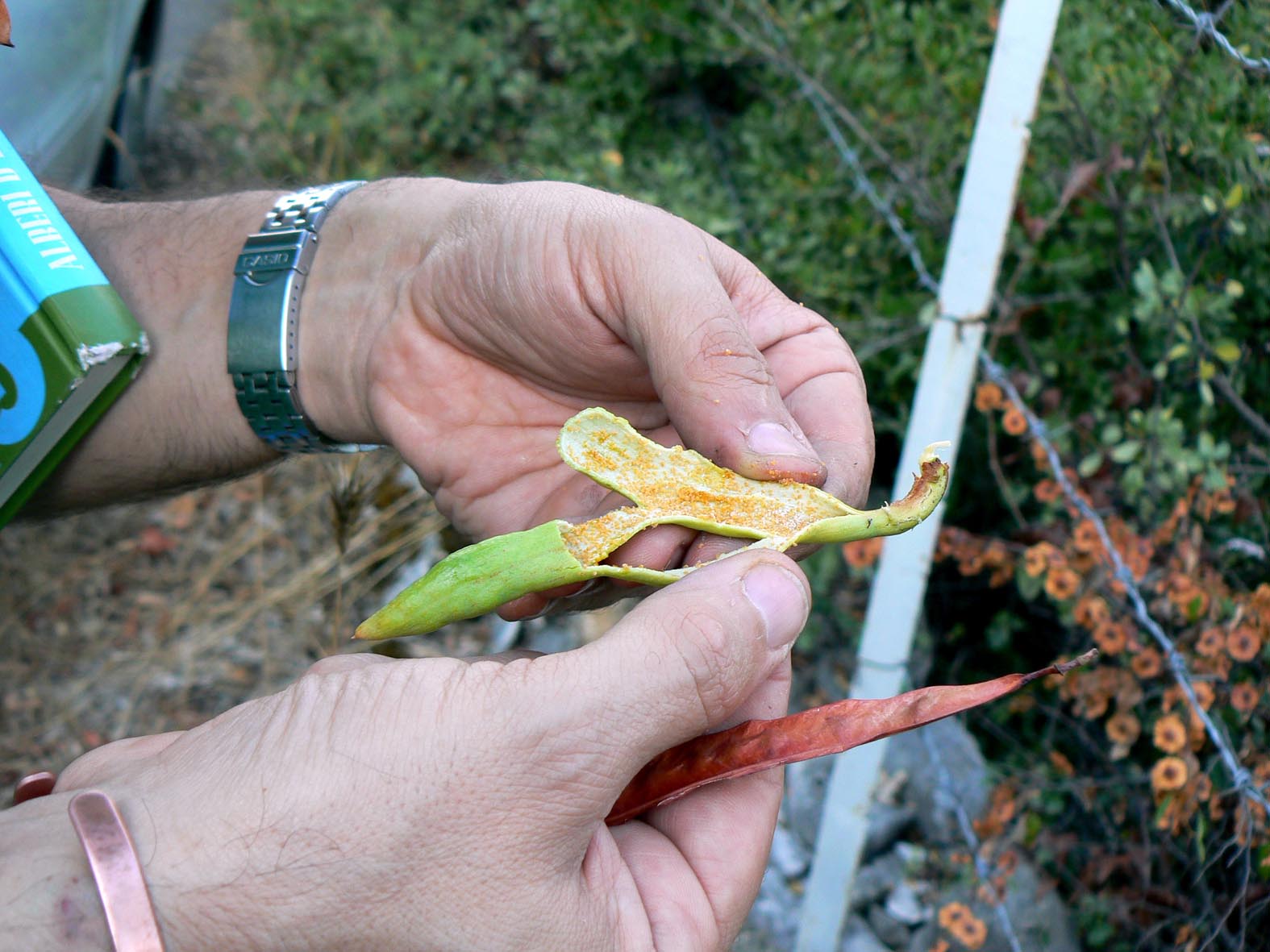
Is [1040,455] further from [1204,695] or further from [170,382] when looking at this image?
[170,382]

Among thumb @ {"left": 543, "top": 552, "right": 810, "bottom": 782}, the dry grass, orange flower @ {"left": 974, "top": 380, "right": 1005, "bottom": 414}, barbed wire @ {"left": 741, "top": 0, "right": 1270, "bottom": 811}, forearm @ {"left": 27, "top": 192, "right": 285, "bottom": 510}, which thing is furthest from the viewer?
the dry grass

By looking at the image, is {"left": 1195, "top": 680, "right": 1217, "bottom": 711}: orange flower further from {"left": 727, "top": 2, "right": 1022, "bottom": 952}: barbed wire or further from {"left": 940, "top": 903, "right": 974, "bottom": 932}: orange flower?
{"left": 940, "top": 903, "right": 974, "bottom": 932}: orange flower

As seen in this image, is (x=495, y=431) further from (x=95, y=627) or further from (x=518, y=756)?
(x=95, y=627)

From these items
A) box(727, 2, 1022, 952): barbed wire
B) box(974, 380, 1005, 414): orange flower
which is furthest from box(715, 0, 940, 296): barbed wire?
box(974, 380, 1005, 414): orange flower

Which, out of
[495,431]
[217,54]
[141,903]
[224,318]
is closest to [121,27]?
[217,54]

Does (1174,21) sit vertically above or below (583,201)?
above

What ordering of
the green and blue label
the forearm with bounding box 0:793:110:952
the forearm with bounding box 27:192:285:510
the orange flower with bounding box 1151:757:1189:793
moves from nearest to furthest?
the forearm with bounding box 0:793:110:952
the green and blue label
the orange flower with bounding box 1151:757:1189:793
the forearm with bounding box 27:192:285:510

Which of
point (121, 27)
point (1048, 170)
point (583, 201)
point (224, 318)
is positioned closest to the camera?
point (583, 201)
